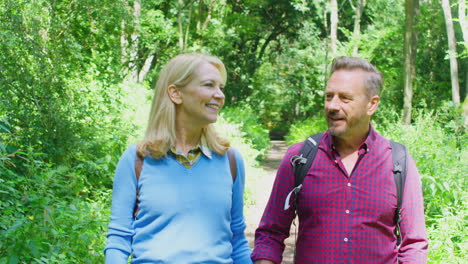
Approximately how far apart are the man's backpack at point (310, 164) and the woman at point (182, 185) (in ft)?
1.03

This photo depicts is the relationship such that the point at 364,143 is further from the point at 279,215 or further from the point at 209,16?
the point at 209,16

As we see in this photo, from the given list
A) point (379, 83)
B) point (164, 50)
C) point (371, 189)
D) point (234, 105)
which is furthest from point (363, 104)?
point (234, 105)

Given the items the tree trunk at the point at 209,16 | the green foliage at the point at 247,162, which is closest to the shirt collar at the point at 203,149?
the green foliage at the point at 247,162

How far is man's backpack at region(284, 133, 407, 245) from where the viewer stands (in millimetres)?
2896

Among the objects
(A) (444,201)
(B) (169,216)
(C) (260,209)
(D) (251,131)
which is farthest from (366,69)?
(D) (251,131)

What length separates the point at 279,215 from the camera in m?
3.09

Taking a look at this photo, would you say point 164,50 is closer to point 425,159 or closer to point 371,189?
point 425,159

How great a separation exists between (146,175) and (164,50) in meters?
25.5

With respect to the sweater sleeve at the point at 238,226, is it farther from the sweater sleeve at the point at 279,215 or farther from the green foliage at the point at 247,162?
the green foliage at the point at 247,162

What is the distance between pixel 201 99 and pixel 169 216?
24.6 inches

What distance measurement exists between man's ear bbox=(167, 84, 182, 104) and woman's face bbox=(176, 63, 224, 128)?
1cm

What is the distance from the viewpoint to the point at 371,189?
2.87 meters

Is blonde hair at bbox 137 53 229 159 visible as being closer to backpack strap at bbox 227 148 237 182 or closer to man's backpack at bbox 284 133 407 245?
backpack strap at bbox 227 148 237 182

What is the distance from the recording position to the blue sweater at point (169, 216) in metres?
2.55
